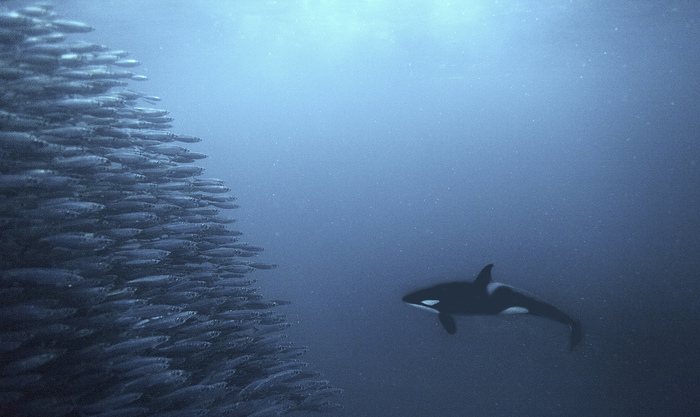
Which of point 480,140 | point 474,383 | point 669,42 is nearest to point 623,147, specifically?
point 480,140

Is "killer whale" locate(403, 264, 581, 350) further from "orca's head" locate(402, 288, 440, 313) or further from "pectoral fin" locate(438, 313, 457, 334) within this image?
"pectoral fin" locate(438, 313, 457, 334)

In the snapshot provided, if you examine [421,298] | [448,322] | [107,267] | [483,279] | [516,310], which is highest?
[107,267]

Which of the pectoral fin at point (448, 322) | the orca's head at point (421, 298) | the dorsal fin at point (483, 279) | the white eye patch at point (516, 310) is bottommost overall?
the pectoral fin at point (448, 322)

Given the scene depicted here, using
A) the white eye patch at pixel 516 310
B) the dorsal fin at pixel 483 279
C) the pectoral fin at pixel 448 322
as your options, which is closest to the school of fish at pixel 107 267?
the pectoral fin at pixel 448 322

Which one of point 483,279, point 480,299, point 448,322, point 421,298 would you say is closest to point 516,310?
point 480,299

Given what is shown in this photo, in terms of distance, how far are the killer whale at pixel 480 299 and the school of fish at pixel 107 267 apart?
198 cm

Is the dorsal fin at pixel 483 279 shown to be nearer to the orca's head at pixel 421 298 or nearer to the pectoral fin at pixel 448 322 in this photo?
the orca's head at pixel 421 298

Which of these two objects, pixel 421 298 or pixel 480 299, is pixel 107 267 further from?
pixel 480 299

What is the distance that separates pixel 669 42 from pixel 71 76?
98.4 feet

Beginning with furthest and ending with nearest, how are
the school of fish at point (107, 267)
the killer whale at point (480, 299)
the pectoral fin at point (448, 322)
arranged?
the pectoral fin at point (448, 322), the killer whale at point (480, 299), the school of fish at point (107, 267)

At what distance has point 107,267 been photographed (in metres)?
4.69

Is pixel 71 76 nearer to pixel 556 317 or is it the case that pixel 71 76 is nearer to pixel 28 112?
pixel 28 112

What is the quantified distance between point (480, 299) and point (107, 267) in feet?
16.2

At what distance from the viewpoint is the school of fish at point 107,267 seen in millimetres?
4223
